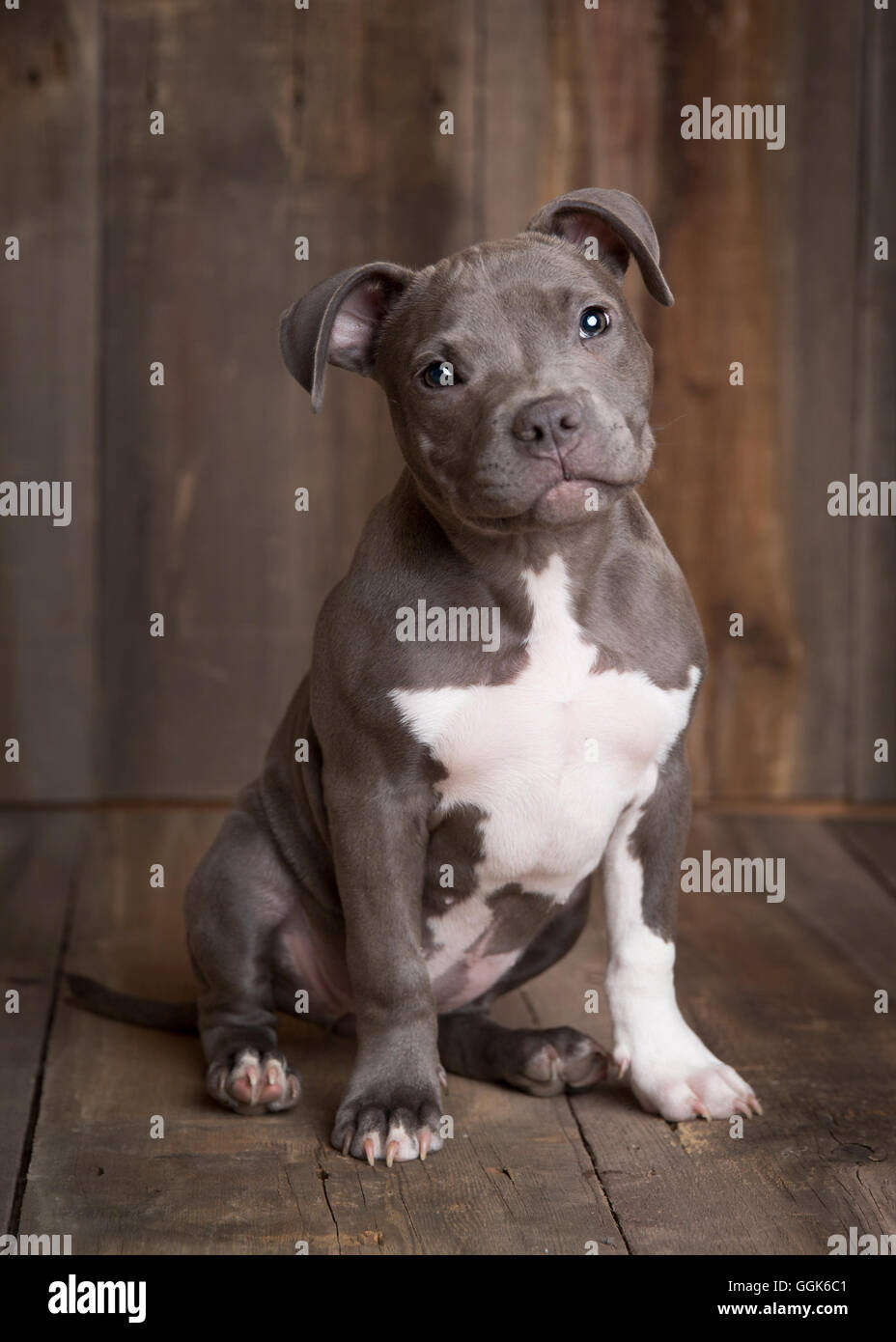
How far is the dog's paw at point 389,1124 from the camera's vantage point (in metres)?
2.96

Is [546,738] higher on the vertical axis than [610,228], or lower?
lower

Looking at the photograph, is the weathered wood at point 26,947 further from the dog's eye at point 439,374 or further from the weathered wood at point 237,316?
the dog's eye at point 439,374

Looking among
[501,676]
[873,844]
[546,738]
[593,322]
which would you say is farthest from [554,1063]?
[873,844]

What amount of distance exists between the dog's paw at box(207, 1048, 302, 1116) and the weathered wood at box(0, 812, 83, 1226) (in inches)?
14.4

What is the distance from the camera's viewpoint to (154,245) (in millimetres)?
5449

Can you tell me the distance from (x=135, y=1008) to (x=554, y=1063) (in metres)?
0.98

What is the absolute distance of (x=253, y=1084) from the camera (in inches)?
125

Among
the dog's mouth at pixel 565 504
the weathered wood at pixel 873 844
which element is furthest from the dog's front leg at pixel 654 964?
A: the weathered wood at pixel 873 844

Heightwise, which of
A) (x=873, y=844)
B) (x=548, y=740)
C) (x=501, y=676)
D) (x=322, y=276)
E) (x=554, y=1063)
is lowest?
(x=554, y=1063)

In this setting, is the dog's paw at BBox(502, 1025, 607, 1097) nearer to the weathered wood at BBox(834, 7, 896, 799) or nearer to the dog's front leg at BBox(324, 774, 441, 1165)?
the dog's front leg at BBox(324, 774, 441, 1165)

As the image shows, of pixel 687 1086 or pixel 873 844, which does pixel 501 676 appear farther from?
pixel 873 844

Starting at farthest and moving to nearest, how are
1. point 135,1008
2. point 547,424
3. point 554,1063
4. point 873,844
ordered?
point 873,844 → point 135,1008 → point 554,1063 → point 547,424

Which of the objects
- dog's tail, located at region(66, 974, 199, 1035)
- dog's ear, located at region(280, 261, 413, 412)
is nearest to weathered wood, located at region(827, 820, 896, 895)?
dog's tail, located at region(66, 974, 199, 1035)

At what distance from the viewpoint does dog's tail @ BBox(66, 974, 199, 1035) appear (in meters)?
3.63
